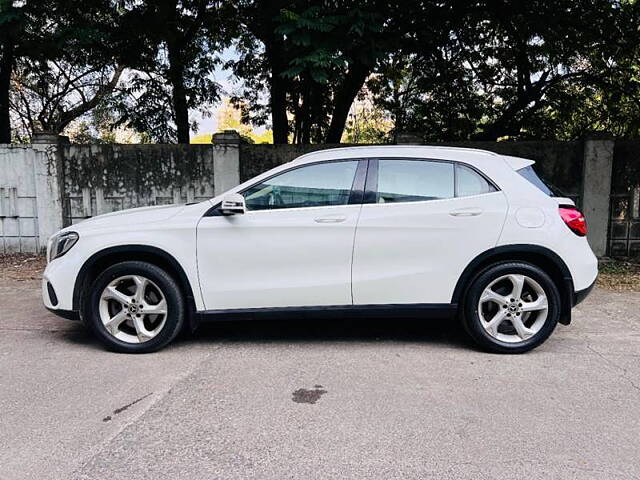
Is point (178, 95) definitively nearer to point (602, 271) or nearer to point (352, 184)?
point (352, 184)

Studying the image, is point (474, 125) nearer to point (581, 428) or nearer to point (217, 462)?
point (581, 428)

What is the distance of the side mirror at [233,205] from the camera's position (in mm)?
4226

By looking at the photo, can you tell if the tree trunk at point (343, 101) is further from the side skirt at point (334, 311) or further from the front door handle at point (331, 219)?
the side skirt at point (334, 311)

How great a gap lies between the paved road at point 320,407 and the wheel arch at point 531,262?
0.48m

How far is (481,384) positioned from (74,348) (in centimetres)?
342

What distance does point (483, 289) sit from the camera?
4.29m

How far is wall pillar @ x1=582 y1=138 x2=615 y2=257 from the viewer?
26.1 feet

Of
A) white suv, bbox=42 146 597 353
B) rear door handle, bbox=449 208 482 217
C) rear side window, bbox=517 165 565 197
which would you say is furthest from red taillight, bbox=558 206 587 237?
rear door handle, bbox=449 208 482 217

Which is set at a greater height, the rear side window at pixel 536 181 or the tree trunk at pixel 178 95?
the tree trunk at pixel 178 95

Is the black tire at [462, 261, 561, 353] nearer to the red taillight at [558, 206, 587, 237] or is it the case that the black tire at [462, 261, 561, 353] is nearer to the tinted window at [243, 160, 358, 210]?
the red taillight at [558, 206, 587, 237]

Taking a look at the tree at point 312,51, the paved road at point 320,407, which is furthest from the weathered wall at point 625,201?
the tree at point 312,51

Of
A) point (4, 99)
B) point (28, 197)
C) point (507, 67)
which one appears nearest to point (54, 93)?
point (4, 99)

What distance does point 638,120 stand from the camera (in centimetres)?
1046

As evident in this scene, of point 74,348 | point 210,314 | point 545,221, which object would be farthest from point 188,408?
point 545,221
